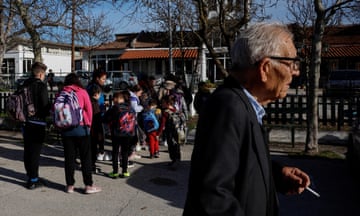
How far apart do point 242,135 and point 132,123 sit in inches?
207

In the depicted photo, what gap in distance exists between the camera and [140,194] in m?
6.09

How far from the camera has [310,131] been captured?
8945mm

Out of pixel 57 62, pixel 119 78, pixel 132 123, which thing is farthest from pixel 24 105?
pixel 57 62

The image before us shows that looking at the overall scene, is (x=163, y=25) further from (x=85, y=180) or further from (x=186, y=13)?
(x=85, y=180)

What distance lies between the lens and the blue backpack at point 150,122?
8188 mm

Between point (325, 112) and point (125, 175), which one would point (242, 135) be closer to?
point (125, 175)

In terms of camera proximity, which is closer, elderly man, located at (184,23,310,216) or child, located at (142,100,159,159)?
elderly man, located at (184,23,310,216)

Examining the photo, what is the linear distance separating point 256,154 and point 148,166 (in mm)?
6024

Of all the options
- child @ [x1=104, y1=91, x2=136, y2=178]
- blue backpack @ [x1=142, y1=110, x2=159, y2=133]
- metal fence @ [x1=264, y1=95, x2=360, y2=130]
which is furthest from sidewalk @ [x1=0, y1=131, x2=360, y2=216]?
metal fence @ [x1=264, y1=95, x2=360, y2=130]

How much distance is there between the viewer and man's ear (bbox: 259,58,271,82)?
6.64ft

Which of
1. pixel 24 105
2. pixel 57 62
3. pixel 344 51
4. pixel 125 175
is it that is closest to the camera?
pixel 24 105

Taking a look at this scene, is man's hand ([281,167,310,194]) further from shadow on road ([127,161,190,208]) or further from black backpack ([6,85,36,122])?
black backpack ([6,85,36,122])

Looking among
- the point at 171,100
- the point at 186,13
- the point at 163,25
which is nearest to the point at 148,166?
the point at 171,100

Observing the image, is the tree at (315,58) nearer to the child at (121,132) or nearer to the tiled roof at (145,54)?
the child at (121,132)
